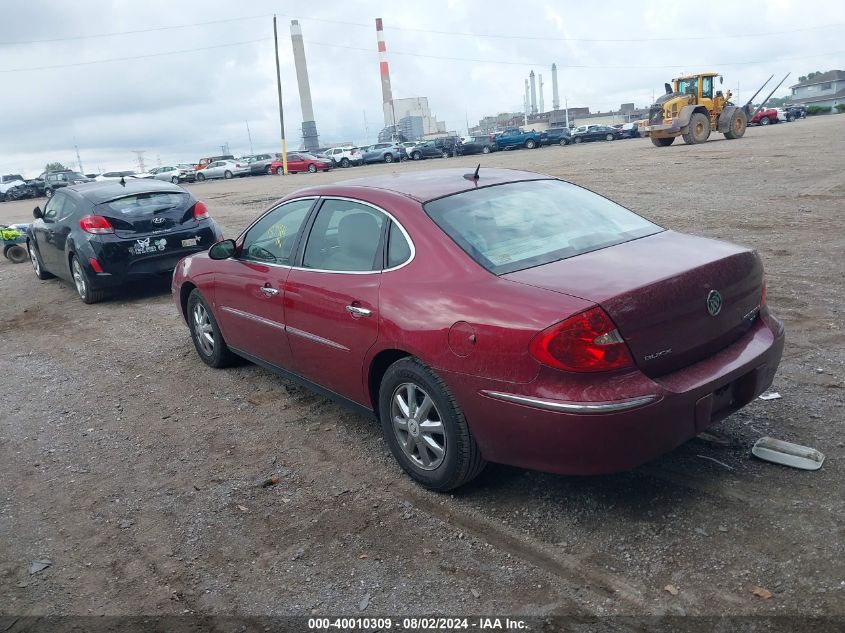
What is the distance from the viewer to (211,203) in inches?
1011

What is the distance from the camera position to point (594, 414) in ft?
10.4

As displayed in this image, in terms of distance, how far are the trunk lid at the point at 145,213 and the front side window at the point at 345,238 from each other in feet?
17.3

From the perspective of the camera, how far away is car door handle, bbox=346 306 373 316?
13.3 feet

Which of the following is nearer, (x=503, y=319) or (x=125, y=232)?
(x=503, y=319)

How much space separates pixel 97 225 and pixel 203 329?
376 centimetres

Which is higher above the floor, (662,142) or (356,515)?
(662,142)

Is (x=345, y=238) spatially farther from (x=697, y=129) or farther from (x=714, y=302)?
(x=697, y=129)

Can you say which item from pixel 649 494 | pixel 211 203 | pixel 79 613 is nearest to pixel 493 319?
pixel 649 494

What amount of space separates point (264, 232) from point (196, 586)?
8.87ft

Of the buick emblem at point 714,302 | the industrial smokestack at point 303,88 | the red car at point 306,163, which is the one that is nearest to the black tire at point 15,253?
the buick emblem at point 714,302

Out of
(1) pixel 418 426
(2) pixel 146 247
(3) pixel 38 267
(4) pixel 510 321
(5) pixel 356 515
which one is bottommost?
(5) pixel 356 515

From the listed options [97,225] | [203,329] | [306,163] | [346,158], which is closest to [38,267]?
[97,225]

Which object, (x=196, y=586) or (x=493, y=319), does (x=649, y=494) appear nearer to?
(x=493, y=319)

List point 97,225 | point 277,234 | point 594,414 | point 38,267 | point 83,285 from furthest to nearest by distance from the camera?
point 38,267, point 83,285, point 97,225, point 277,234, point 594,414
